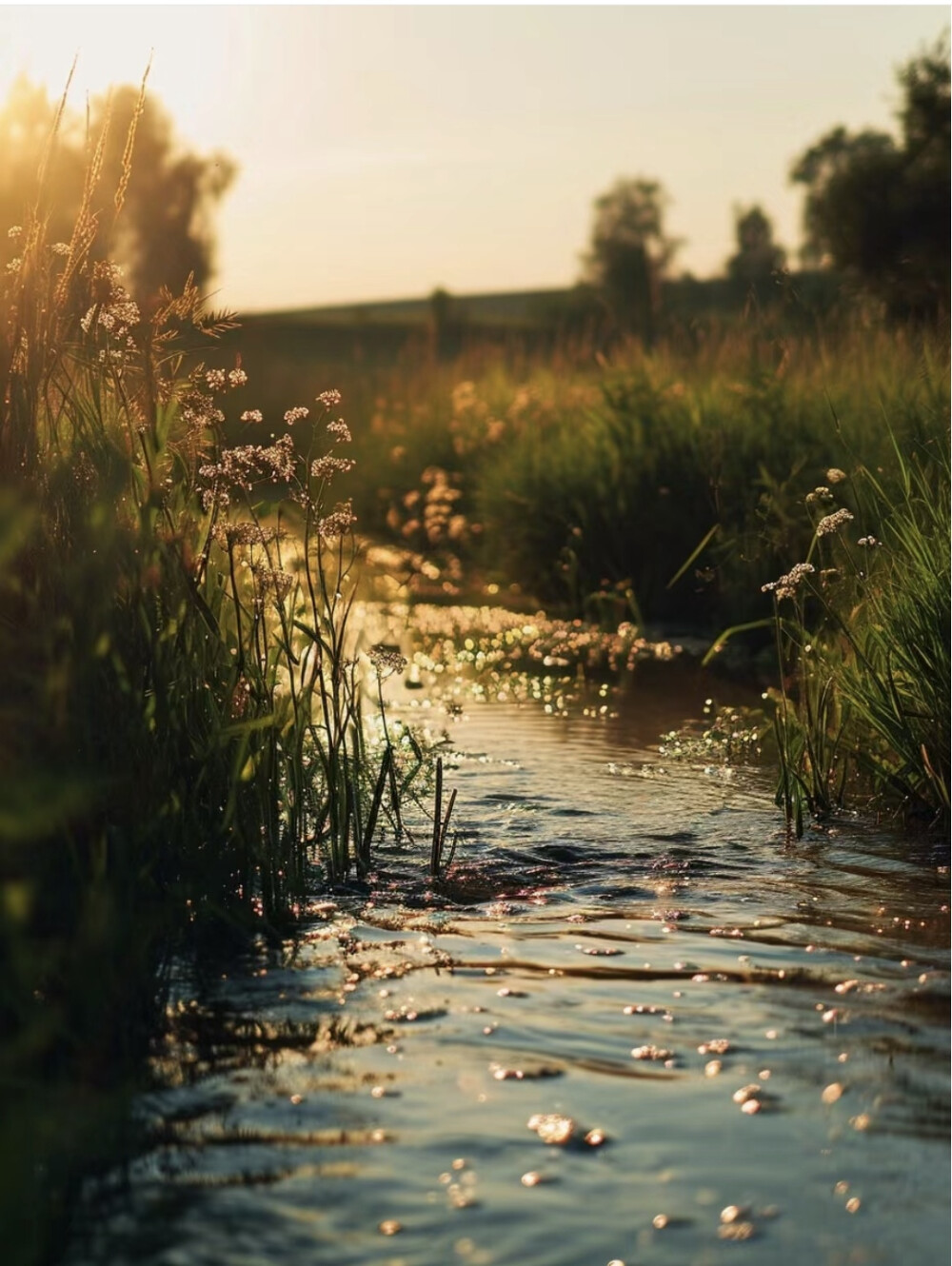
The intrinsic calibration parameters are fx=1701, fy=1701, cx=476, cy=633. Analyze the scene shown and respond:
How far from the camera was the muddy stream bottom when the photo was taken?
3.08 meters

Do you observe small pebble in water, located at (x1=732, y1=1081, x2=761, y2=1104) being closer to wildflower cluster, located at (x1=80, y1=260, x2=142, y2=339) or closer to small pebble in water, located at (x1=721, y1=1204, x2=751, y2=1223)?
small pebble in water, located at (x1=721, y1=1204, x2=751, y2=1223)

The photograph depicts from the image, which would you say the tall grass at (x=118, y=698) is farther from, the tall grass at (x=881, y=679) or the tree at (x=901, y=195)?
the tree at (x=901, y=195)

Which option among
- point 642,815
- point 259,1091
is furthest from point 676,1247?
point 642,815

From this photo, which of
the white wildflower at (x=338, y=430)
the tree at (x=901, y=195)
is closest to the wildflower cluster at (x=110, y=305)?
the white wildflower at (x=338, y=430)

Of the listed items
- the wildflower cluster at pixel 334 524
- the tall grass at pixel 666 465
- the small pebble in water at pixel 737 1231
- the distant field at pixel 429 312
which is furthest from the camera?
the distant field at pixel 429 312

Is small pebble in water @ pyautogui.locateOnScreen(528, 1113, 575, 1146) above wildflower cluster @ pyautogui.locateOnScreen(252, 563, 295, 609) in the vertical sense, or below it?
below

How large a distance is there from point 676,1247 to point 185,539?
2.62 m

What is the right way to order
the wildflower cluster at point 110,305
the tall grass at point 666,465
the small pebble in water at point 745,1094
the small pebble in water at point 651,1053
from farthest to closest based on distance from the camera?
the tall grass at point 666,465 < the wildflower cluster at point 110,305 < the small pebble in water at point 651,1053 < the small pebble in water at point 745,1094

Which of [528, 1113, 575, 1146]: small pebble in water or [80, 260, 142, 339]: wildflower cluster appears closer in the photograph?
[528, 1113, 575, 1146]: small pebble in water

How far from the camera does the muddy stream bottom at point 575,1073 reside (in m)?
3.08

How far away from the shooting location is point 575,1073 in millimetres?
3801

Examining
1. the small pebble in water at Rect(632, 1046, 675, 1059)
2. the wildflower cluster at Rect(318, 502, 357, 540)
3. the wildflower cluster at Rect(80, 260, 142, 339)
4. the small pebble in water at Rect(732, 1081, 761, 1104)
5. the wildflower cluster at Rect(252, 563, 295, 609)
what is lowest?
the small pebble in water at Rect(732, 1081, 761, 1104)

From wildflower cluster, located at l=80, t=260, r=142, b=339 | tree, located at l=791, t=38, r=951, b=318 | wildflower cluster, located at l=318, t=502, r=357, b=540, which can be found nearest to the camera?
wildflower cluster, located at l=80, t=260, r=142, b=339

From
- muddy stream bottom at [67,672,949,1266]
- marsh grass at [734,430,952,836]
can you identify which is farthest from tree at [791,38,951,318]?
muddy stream bottom at [67,672,949,1266]
